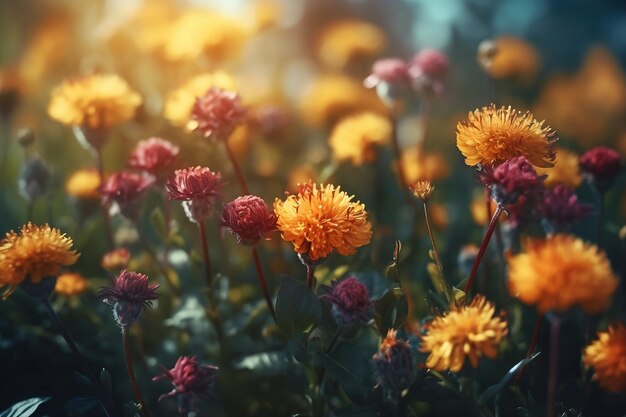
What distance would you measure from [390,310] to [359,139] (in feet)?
1.83

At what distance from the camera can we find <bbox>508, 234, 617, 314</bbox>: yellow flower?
80 cm

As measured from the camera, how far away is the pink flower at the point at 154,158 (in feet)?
4.29

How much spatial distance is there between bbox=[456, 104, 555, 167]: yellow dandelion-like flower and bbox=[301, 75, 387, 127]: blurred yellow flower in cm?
100

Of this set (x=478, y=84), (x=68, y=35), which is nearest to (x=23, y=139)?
(x=68, y=35)

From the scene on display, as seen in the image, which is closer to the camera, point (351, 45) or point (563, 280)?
point (563, 280)

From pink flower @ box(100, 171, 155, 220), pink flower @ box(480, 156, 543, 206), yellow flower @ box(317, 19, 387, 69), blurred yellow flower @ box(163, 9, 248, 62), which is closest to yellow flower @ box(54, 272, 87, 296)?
pink flower @ box(100, 171, 155, 220)

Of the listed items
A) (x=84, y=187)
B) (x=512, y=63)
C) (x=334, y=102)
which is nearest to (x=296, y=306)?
(x=84, y=187)

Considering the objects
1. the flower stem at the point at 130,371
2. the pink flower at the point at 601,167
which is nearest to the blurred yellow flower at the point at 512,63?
the pink flower at the point at 601,167

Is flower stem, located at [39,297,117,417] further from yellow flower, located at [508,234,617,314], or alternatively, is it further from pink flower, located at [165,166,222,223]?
yellow flower, located at [508,234,617,314]

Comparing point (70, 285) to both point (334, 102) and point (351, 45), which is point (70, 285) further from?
point (351, 45)

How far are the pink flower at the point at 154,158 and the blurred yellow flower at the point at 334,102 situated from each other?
0.83 m

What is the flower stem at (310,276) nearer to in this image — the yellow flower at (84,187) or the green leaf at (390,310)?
the green leaf at (390,310)

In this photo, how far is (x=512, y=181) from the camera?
95 centimetres

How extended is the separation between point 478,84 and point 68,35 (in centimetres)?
174
